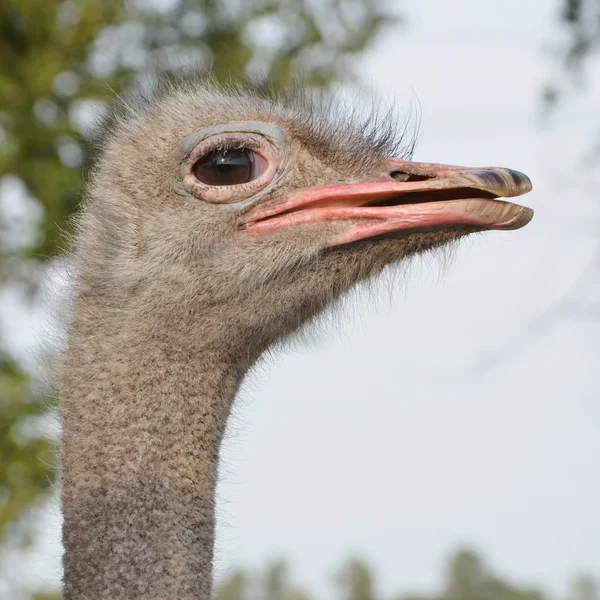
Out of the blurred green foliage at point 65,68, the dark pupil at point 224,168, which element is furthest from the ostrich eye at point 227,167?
the blurred green foliage at point 65,68

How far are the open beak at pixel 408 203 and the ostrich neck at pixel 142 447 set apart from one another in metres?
0.31

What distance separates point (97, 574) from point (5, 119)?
6414 mm

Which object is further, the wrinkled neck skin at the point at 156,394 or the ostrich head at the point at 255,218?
the ostrich head at the point at 255,218

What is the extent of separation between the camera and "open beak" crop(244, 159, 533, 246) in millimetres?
2506

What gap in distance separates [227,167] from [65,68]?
6203mm

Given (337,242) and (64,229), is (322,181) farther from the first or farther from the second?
(64,229)

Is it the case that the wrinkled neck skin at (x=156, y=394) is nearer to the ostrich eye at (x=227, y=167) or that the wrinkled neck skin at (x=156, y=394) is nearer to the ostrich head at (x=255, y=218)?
the ostrich head at (x=255, y=218)

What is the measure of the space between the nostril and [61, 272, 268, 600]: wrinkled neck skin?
0.50 m

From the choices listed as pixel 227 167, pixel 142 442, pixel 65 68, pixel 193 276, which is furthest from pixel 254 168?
pixel 65 68

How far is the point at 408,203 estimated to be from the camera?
104 inches

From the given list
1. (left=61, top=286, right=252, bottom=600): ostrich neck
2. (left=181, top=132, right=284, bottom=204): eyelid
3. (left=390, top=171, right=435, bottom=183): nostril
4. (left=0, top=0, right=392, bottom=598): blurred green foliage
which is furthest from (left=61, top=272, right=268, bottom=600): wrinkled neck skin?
(left=0, top=0, right=392, bottom=598): blurred green foliage

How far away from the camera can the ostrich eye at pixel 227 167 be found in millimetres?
2791

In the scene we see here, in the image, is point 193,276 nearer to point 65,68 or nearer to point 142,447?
point 142,447

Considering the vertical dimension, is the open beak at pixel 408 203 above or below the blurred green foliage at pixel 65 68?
below
